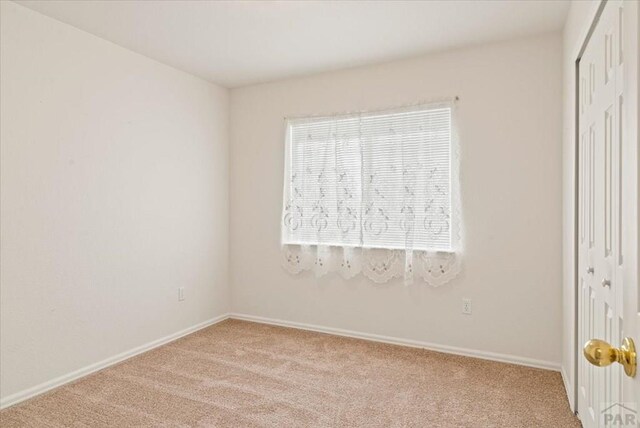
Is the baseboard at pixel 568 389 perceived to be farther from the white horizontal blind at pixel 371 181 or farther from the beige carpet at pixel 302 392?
the white horizontal blind at pixel 371 181

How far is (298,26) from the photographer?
277 cm

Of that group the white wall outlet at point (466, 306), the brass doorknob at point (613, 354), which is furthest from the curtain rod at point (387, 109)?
the brass doorknob at point (613, 354)

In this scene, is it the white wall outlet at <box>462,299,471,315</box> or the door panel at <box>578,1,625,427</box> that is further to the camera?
the white wall outlet at <box>462,299,471,315</box>

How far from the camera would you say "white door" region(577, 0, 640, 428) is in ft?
2.56

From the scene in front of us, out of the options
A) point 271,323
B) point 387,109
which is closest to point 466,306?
point 387,109

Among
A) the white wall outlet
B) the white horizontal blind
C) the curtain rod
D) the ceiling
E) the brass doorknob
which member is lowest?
the white wall outlet

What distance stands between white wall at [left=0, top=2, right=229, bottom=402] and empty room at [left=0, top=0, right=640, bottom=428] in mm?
15

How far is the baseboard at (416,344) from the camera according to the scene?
2.93m

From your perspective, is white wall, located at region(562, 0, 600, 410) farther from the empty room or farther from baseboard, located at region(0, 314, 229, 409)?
baseboard, located at region(0, 314, 229, 409)

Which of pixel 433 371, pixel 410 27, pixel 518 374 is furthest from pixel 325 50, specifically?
pixel 518 374

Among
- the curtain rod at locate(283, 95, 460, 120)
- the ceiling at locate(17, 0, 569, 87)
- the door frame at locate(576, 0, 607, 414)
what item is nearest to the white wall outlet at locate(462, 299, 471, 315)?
the door frame at locate(576, 0, 607, 414)

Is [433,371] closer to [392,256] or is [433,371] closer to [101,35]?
[392,256]

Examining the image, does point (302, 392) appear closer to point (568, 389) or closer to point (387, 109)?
point (568, 389)

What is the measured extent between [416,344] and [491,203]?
1.34 meters
